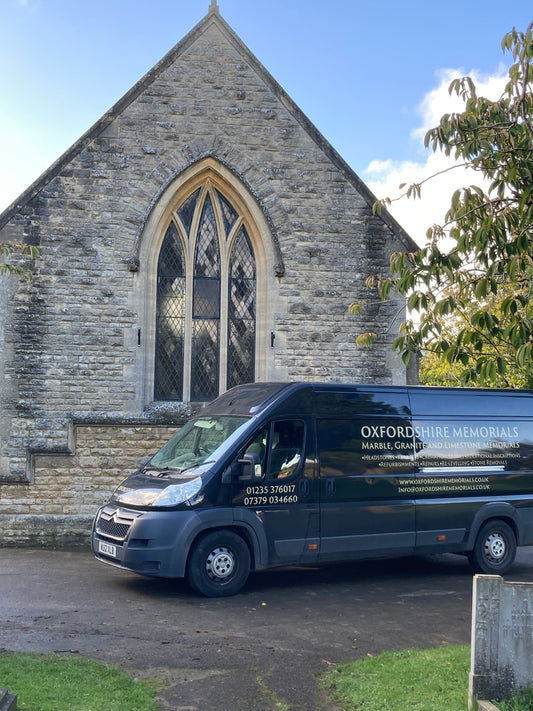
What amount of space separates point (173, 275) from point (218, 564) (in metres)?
6.17

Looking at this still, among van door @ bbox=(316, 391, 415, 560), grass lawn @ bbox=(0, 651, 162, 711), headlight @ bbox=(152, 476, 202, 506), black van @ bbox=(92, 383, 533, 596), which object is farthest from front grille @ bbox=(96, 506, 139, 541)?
grass lawn @ bbox=(0, 651, 162, 711)

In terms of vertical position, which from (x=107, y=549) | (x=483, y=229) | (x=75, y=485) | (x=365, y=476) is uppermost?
(x=483, y=229)

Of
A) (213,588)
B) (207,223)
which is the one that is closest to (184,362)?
(207,223)

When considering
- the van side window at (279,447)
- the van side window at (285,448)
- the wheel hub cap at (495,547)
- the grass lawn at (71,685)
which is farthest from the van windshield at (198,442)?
the wheel hub cap at (495,547)

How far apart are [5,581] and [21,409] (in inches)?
142

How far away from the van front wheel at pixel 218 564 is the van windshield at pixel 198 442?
0.90 meters

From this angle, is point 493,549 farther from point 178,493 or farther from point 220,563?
point 178,493

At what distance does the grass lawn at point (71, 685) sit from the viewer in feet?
15.5

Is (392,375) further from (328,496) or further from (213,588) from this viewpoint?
(213,588)

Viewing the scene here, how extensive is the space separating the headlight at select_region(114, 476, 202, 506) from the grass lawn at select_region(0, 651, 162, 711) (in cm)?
249

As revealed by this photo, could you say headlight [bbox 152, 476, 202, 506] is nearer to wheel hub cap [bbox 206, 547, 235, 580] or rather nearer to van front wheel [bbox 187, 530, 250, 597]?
van front wheel [bbox 187, 530, 250, 597]

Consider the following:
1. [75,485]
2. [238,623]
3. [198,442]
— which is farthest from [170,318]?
[238,623]

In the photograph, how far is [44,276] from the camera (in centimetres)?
1216

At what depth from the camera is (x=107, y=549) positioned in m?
8.37
